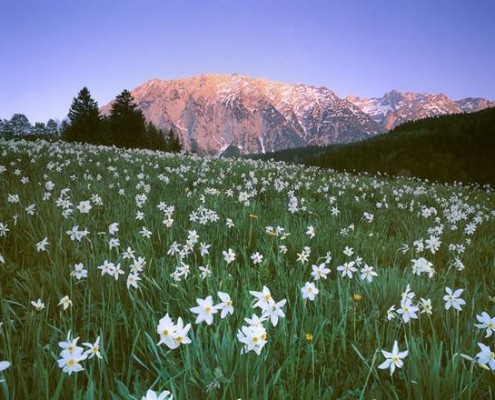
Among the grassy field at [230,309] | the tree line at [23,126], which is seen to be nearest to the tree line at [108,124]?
the tree line at [23,126]

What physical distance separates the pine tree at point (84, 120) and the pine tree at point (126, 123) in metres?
2.99

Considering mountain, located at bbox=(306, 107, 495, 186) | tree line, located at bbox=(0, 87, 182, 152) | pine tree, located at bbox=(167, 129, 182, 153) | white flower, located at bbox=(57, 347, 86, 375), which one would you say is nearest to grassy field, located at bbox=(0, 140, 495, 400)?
white flower, located at bbox=(57, 347, 86, 375)

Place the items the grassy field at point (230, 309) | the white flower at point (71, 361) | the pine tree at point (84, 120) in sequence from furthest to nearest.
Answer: the pine tree at point (84, 120) < the grassy field at point (230, 309) < the white flower at point (71, 361)

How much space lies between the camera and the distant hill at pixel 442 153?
2067 centimetres

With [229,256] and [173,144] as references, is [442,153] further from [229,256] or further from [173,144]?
[173,144]

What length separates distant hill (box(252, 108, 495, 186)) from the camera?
20672 mm

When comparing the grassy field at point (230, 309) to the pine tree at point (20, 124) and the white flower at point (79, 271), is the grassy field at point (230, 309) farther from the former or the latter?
the pine tree at point (20, 124)

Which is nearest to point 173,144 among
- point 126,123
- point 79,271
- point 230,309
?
point 126,123

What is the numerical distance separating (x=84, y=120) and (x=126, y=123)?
7.91m

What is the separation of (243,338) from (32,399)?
96 cm

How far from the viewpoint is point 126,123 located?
249 feet

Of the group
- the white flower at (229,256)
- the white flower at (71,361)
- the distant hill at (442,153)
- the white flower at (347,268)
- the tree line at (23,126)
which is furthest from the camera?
the tree line at (23,126)

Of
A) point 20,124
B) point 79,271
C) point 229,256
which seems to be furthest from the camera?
point 20,124

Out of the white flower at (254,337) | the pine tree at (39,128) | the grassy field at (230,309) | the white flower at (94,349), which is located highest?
the pine tree at (39,128)
